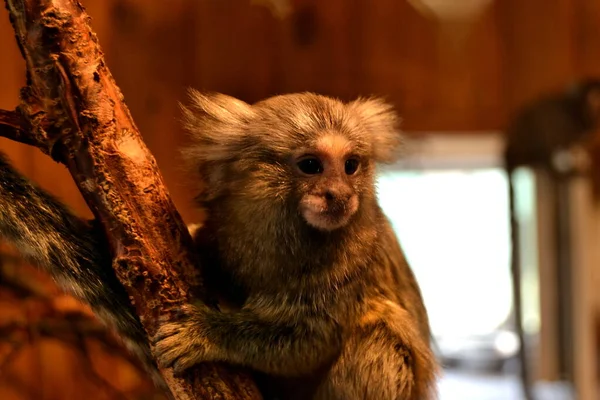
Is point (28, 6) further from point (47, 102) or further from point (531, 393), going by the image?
point (531, 393)

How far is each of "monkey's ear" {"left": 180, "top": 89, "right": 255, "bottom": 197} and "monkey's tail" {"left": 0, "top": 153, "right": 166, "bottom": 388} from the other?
A: 0.30 meters

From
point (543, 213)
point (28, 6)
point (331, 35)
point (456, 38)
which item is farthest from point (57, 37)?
point (543, 213)

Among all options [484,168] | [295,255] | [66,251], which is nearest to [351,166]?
[295,255]

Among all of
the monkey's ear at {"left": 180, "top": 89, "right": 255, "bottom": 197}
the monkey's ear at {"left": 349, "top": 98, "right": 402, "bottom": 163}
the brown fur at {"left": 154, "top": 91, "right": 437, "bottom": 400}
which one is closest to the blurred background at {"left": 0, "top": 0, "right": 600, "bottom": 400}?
the monkey's ear at {"left": 349, "top": 98, "right": 402, "bottom": 163}

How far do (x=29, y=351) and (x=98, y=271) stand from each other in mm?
1293

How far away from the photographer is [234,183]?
4.34 feet

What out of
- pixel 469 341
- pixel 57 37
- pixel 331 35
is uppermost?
pixel 331 35

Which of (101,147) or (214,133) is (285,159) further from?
(101,147)

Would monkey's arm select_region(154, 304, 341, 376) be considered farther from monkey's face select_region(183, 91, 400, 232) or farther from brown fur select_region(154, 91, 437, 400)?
monkey's face select_region(183, 91, 400, 232)

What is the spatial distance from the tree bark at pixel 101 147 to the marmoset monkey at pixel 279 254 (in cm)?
6

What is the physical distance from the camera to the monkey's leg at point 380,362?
1338mm

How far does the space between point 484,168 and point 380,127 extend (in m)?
1.27

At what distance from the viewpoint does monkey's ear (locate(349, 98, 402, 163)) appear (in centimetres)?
148

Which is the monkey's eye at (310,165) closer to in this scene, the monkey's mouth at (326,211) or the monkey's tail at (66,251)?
the monkey's mouth at (326,211)
